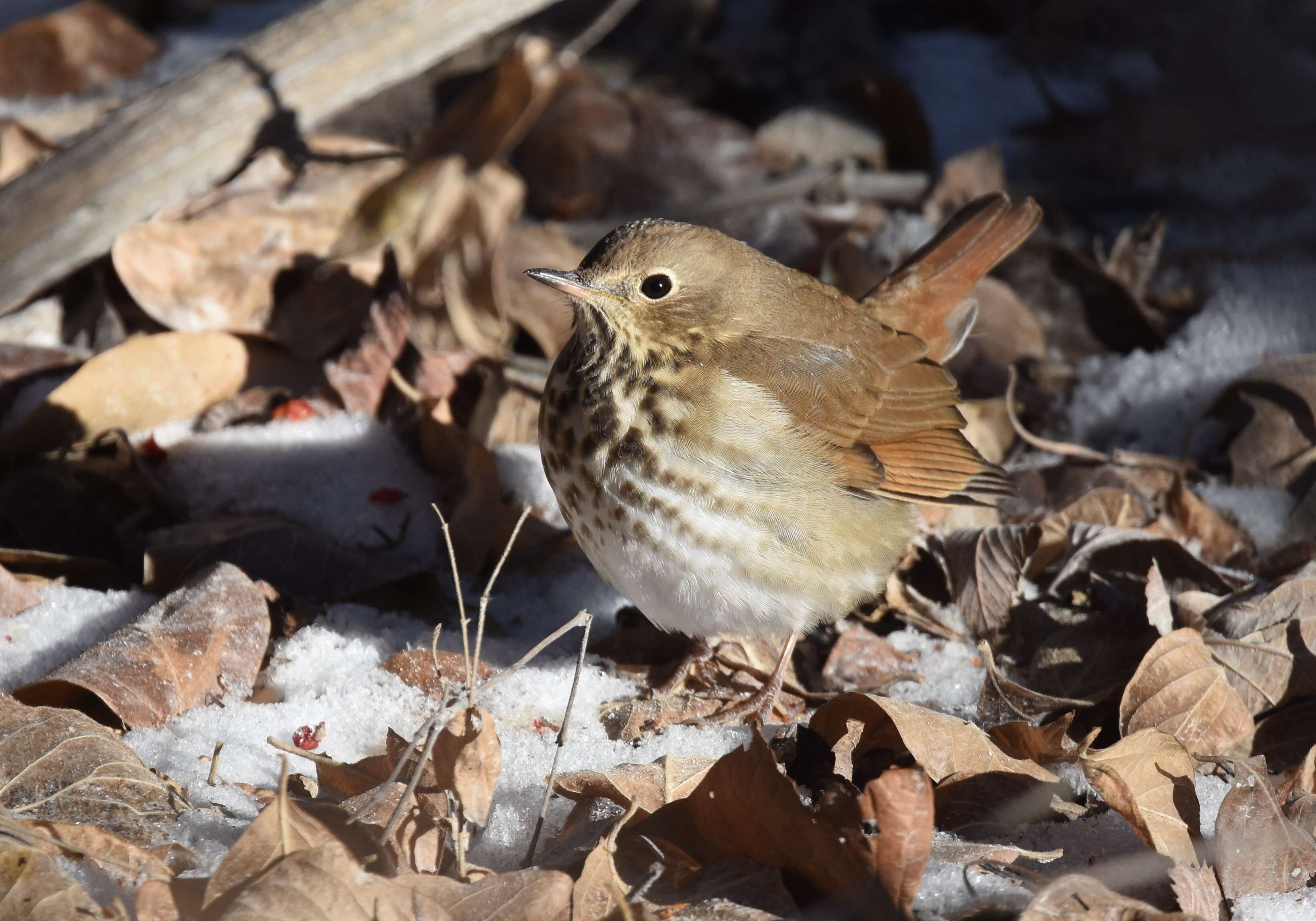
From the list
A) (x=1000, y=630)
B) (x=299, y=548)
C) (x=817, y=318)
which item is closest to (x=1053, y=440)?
(x=1000, y=630)

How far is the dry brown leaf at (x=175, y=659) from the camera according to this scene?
266 cm

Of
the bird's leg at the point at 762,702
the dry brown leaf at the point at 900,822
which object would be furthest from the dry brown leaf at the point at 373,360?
the dry brown leaf at the point at 900,822

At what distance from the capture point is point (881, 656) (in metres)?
3.30

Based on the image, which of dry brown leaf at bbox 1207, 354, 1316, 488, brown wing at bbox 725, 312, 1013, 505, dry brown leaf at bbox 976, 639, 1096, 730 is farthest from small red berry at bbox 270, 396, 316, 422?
dry brown leaf at bbox 1207, 354, 1316, 488

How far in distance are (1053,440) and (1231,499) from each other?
61 centimetres

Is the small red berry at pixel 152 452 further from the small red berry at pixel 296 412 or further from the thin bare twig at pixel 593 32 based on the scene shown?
the thin bare twig at pixel 593 32

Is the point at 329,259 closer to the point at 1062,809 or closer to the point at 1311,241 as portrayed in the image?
the point at 1062,809

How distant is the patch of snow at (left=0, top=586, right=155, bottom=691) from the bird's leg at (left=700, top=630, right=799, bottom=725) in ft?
4.70

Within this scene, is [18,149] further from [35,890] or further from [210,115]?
[35,890]

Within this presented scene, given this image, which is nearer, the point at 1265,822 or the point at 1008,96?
the point at 1265,822

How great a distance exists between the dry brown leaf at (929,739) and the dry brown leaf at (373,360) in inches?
77.4

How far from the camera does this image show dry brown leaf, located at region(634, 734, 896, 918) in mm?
2174

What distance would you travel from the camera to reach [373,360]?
13.1ft

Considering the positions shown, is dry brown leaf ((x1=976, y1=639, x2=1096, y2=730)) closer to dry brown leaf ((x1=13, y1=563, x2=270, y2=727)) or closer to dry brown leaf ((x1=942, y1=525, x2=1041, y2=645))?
dry brown leaf ((x1=942, y1=525, x2=1041, y2=645))
